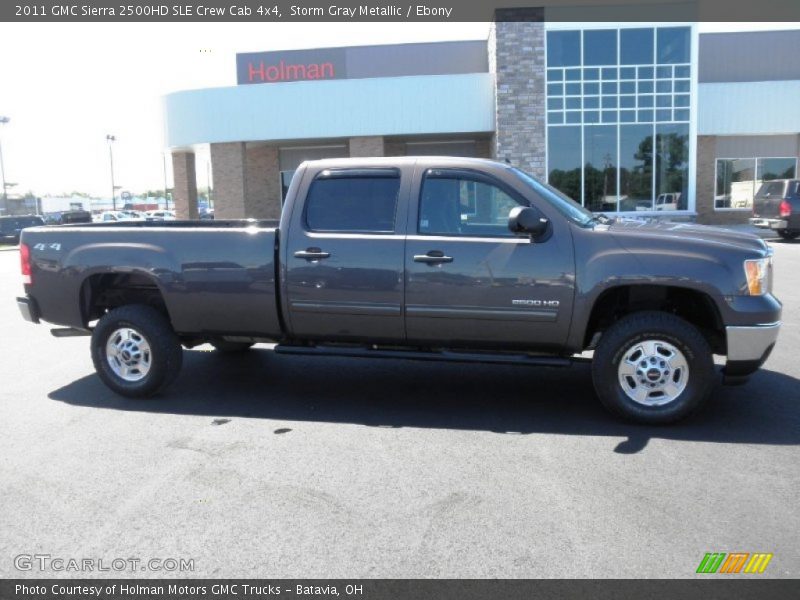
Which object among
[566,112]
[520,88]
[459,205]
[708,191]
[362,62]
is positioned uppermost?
[362,62]

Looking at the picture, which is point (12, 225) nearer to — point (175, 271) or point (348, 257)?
point (175, 271)

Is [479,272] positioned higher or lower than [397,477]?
higher

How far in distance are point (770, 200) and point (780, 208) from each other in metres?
0.74

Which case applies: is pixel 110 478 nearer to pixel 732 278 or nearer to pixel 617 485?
pixel 617 485

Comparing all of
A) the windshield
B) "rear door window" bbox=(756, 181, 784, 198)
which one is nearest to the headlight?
→ the windshield

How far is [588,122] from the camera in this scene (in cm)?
2473

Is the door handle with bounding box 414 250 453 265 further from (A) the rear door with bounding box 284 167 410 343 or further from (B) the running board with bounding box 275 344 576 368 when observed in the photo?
(B) the running board with bounding box 275 344 576 368

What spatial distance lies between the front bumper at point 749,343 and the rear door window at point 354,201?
106 inches

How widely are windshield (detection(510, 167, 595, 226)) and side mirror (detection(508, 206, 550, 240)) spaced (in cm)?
22

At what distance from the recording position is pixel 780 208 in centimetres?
2106

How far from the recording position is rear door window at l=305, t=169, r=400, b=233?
18.6 feet

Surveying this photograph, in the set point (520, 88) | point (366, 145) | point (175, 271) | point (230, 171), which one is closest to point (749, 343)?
point (175, 271)

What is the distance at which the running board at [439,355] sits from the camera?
5.35m

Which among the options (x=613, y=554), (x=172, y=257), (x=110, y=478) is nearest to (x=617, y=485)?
(x=613, y=554)
